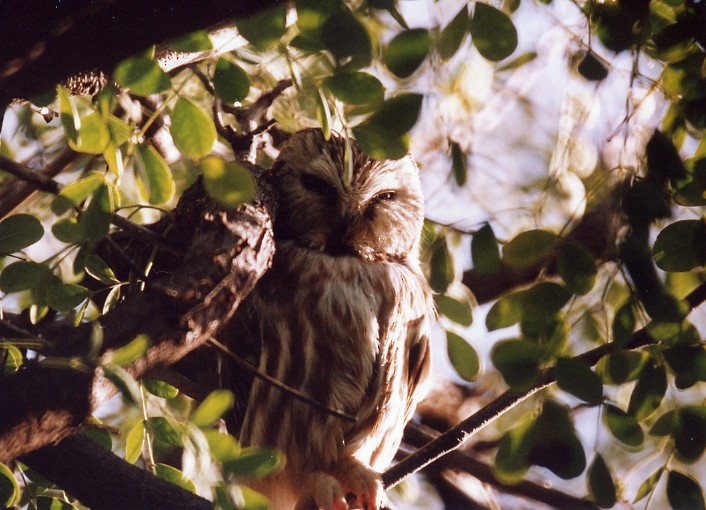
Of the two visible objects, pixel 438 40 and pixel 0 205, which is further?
pixel 0 205

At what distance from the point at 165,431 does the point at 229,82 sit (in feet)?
2.51

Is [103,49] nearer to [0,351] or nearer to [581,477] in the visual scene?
[0,351]

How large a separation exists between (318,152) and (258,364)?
839 millimetres

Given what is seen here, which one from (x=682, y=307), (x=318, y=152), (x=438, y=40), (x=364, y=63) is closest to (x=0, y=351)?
(x=364, y=63)

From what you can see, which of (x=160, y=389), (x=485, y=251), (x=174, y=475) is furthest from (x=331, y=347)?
(x=485, y=251)

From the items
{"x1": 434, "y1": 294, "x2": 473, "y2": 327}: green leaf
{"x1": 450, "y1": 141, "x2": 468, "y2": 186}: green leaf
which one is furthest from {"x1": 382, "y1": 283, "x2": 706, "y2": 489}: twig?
{"x1": 450, "y1": 141, "x2": 468, "y2": 186}: green leaf

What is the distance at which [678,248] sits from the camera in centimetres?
162

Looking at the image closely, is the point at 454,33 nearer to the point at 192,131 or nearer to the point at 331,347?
the point at 192,131

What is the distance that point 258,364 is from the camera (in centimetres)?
254

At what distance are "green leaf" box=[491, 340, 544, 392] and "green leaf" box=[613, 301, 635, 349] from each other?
15 cm

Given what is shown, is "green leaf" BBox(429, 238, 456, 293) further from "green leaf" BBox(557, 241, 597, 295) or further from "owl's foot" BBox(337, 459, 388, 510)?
"owl's foot" BBox(337, 459, 388, 510)

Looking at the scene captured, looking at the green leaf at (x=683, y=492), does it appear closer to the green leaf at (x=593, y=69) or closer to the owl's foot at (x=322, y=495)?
the green leaf at (x=593, y=69)

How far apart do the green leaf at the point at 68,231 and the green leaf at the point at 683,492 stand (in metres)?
1.29

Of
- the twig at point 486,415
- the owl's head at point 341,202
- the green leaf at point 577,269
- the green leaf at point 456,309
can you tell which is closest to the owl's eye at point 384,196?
the owl's head at point 341,202
